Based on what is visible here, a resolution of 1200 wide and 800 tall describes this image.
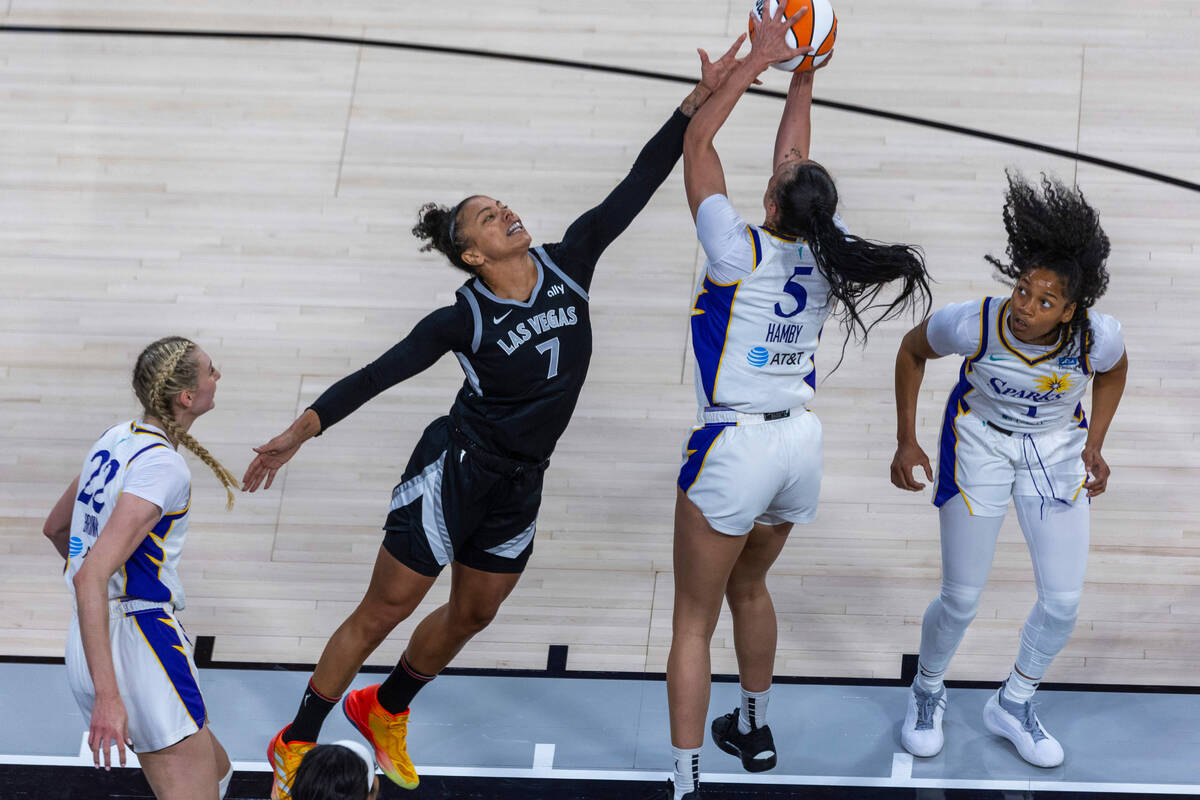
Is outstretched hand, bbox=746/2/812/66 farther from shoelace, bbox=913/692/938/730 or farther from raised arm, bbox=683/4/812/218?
shoelace, bbox=913/692/938/730

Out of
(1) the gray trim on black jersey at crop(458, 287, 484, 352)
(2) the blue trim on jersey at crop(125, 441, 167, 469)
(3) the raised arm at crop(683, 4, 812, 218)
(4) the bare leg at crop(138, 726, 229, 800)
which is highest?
(3) the raised arm at crop(683, 4, 812, 218)

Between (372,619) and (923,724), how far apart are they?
2083mm

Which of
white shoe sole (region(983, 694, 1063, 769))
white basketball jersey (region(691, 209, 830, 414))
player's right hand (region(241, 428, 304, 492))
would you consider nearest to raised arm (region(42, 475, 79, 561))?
player's right hand (region(241, 428, 304, 492))

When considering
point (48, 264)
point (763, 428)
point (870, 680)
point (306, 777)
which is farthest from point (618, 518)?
point (48, 264)

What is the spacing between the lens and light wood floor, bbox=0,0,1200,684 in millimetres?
5434

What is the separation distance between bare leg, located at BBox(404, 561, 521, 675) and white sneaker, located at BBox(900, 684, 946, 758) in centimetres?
159

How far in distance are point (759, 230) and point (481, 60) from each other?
4.33 metres

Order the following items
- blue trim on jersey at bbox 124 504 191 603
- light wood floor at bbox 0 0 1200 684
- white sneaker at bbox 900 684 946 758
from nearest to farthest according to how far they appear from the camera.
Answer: blue trim on jersey at bbox 124 504 191 603, white sneaker at bbox 900 684 946 758, light wood floor at bbox 0 0 1200 684

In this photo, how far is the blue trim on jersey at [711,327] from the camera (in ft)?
13.0

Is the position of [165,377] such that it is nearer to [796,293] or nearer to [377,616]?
[377,616]

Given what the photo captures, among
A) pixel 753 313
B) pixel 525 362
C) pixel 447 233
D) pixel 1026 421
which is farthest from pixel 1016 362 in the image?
pixel 447 233

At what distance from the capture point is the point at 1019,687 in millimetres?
4656

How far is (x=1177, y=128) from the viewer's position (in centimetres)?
727

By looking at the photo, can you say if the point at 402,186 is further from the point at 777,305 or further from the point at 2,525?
the point at 777,305
